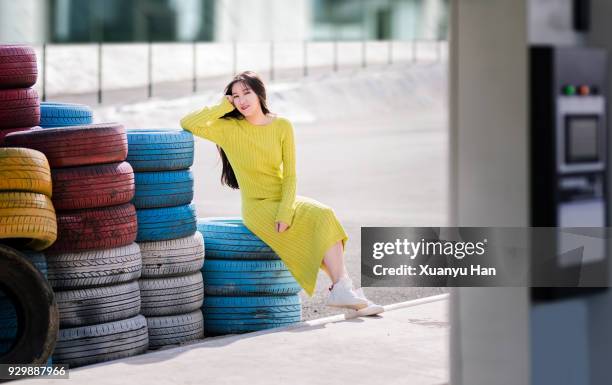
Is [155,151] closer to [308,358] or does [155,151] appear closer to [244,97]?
[244,97]

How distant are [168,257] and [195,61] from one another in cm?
2250

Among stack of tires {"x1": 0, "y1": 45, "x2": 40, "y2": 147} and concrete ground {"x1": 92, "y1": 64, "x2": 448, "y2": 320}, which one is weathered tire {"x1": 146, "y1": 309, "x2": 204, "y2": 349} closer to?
stack of tires {"x1": 0, "y1": 45, "x2": 40, "y2": 147}

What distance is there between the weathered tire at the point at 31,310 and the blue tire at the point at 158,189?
0.88 m

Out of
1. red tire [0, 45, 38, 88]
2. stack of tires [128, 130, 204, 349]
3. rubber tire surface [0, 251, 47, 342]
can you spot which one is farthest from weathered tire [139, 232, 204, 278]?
red tire [0, 45, 38, 88]

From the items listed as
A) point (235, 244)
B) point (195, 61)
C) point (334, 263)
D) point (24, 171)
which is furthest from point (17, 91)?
point (195, 61)

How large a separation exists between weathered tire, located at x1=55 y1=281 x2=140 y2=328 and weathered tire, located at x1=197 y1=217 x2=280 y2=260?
68 cm

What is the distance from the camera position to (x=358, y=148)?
2356cm

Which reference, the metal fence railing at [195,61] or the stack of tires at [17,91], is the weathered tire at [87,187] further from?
the metal fence railing at [195,61]

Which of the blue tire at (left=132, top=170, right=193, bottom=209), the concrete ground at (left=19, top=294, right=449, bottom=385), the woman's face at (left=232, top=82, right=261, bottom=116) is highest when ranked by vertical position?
the woman's face at (left=232, top=82, right=261, bottom=116)

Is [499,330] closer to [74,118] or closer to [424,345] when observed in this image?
[424,345]

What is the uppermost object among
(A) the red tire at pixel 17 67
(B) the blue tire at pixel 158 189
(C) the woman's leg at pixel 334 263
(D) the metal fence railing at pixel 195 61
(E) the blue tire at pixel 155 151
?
(D) the metal fence railing at pixel 195 61

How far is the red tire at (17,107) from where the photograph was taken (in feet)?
16.4

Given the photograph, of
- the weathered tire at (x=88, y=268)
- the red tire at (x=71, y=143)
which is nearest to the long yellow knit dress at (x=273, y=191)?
the red tire at (x=71, y=143)

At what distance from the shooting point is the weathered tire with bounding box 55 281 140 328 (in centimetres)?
473
